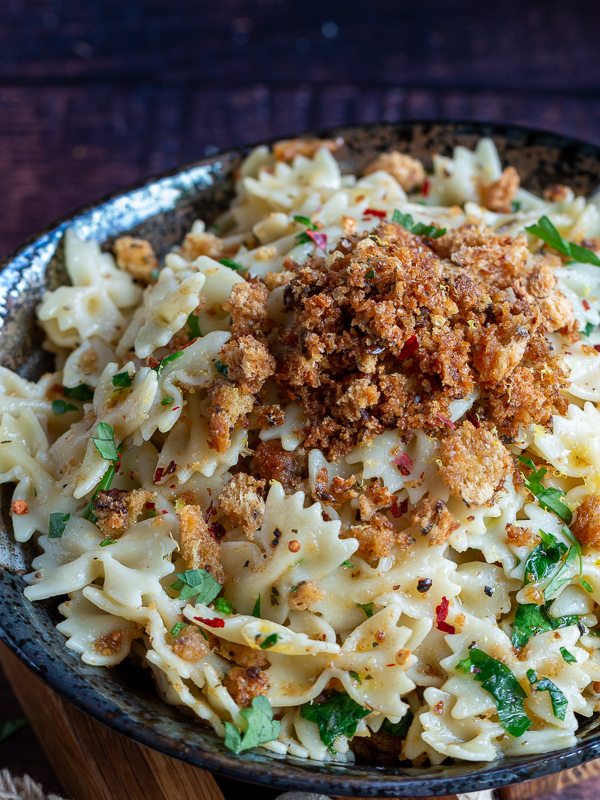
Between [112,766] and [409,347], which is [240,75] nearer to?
[409,347]

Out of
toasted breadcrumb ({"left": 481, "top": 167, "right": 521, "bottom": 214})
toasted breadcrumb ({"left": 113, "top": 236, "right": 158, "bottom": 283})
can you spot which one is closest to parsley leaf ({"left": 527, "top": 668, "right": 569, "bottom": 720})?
toasted breadcrumb ({"left": 481, "top": 167, "right": 521, "bottom": 214})

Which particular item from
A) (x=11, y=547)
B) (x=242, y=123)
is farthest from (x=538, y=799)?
(x=242, y=123)

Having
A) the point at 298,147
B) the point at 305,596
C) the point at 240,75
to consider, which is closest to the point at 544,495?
the point at 305,596

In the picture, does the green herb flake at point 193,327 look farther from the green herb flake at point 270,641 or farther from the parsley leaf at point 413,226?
the green herb flake at point 270,641

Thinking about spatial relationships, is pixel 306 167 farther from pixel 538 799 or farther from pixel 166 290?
pixel 538 799

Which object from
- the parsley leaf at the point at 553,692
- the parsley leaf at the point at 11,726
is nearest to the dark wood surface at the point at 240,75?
the parsley leaf at the point at 11,726
